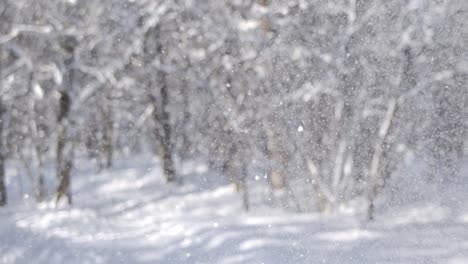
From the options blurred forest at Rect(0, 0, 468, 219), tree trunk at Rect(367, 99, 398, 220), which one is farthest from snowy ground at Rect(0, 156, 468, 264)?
blurred forest at Rect(0, 0, 468, 219)

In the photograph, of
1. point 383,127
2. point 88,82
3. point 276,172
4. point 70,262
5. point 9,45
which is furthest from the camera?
point 88,82

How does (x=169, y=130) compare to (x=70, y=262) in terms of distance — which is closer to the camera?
(x=70, y=262)

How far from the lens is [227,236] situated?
1143cm

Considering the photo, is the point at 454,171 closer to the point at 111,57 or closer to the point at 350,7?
the point at 350,7

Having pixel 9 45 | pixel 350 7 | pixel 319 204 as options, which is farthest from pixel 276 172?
pixel 9 45

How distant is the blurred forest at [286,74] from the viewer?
1430 centimetres

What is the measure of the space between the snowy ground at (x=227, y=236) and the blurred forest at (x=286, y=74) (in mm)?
1026

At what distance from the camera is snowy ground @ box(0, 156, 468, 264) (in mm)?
10164

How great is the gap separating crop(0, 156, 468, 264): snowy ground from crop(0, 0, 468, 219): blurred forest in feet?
3.37

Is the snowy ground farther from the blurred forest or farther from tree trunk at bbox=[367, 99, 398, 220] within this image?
the blurred forest

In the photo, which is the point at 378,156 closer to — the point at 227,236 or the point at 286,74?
the point at 286,74

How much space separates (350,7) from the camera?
14453mm

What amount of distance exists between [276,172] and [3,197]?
321 inches

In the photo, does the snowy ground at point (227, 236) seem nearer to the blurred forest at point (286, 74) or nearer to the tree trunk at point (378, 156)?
the tree trunk at point (378, 156)
